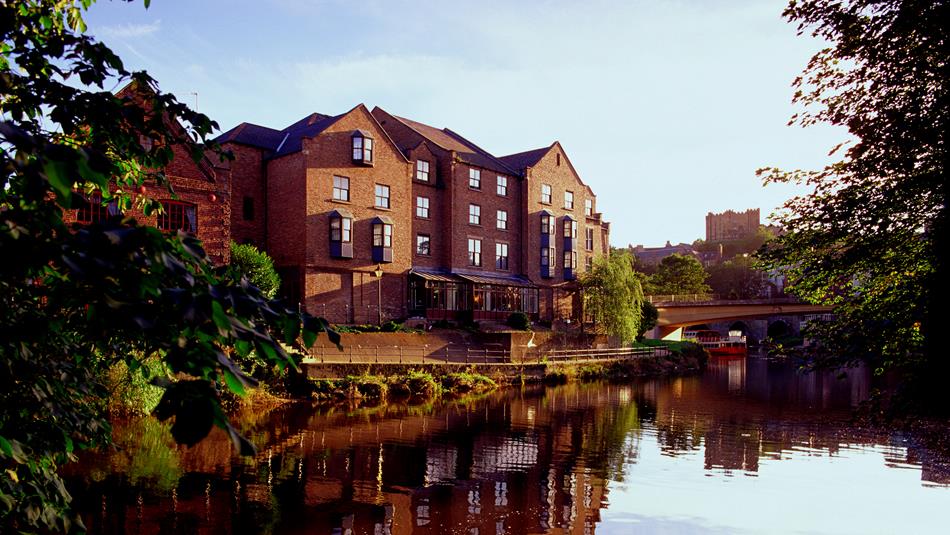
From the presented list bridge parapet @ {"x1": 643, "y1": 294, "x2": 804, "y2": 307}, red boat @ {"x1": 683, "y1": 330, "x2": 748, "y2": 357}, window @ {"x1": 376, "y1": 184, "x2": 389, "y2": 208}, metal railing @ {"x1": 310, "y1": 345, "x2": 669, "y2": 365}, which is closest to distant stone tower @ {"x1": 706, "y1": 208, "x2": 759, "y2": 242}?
red boat @ {"x1": 683, "y1": 330, "x2": 748, "y2": 357}

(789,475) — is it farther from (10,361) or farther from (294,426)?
(10,361)

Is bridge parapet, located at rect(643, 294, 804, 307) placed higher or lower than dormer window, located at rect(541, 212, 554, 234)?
lower

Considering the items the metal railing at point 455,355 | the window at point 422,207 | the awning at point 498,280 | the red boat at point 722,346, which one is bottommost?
the red boat at point 722,346

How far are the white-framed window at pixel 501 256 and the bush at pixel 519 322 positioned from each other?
543cm

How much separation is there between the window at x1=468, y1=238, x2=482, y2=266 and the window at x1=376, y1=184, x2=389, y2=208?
25.1 feet

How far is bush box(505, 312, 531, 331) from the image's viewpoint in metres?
44.4

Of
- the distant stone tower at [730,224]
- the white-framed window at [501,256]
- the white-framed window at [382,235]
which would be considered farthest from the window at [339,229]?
the distant stone tower at [730,224]

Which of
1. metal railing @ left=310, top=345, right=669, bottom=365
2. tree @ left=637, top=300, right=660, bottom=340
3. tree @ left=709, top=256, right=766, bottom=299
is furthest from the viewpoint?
tree @ left=709, top=256, right=766, bottom=299

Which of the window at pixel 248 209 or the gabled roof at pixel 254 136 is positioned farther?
the gabled roof at pixel 254 136

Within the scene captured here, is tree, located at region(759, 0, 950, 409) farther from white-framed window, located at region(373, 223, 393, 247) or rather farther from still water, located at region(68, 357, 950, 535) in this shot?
white-framed window, located at region(373, 223, 393, 247)

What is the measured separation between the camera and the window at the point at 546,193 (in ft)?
172

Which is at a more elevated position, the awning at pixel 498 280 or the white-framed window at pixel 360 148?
the white-framed window at pixel 360 148

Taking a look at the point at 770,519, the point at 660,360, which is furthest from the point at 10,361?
the point at 660,360

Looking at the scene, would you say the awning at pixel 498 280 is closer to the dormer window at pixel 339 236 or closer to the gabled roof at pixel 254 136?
the dormer window at pixel 339 236
